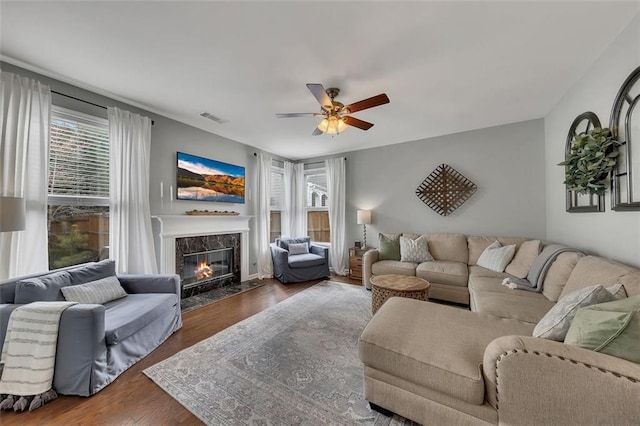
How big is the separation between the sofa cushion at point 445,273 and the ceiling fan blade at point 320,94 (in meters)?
2.48

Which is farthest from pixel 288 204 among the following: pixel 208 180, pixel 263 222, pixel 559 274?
pixel 559 274

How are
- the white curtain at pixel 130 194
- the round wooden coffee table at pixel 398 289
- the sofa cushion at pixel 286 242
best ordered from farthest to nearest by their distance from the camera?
the sofa cushion at pixel 286 242
the white curtain at pixel 130 194
the round wooden coffee table at pixel 398 289

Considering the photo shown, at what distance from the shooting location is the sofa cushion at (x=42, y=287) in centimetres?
170

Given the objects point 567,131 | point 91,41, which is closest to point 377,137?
point 567,131

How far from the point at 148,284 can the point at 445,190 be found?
4364mm

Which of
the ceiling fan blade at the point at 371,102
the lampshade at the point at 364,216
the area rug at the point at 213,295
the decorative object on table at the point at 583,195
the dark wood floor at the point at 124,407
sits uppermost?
the ceiling fan blade at the point at 371,102

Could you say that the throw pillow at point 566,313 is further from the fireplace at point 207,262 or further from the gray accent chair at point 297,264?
the fireplace at point 207,262

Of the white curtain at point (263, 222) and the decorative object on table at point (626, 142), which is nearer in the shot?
the decorative object on table at point (626, 142)

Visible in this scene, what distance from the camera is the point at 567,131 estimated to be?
2.62m

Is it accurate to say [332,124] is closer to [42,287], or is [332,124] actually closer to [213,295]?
[42,287]

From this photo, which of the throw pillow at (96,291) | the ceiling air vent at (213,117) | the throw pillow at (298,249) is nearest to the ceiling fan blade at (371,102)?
the ceiling air vent at (213,117)

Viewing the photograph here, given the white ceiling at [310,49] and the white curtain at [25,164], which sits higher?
the white ceiling at [310,49]

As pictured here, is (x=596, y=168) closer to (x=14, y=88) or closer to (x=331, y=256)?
(x=331, y=256)

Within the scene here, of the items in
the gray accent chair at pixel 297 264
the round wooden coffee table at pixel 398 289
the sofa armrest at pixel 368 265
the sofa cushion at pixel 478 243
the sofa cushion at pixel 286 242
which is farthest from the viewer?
the sofa cushion at pixel 286 242
